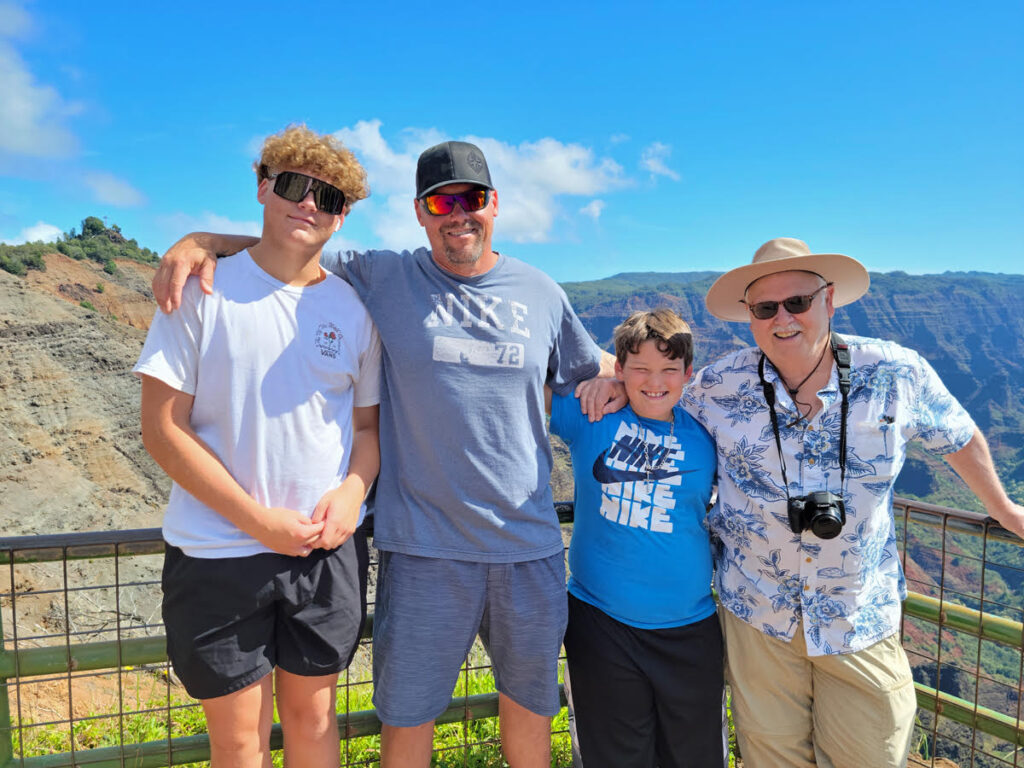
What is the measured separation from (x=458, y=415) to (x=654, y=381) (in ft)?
2.56

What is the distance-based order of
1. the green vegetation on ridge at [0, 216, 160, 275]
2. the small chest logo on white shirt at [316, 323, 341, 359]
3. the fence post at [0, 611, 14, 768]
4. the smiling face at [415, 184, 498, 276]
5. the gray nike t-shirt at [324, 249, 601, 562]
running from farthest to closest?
the green vegetation on ridge at [0, 216, 160, 275] < the fence post at [0, 611, 14, 768] < the smiling face at [415, 184, 498, 276] < the gray nike t-shirt at [324, 249, 601, 562] < the small chest logo on white shirt at [316, 323, 341, 359]

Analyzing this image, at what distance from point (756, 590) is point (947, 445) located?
2.94 feet

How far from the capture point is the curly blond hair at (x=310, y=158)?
235cm

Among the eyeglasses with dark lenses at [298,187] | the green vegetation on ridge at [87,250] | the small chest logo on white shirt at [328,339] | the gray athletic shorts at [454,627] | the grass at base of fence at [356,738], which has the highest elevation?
the green vegetation on ridge at [87,250]

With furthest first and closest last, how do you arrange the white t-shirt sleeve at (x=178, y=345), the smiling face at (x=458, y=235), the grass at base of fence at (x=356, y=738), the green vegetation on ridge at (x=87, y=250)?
the green vegetation on ridge at (x=87, y=250) → the grass at base of fence at (x=356, y=738) → the smiling face at (x=458, y=235) → the white t-shirt sleeve at (x=178, y=345)

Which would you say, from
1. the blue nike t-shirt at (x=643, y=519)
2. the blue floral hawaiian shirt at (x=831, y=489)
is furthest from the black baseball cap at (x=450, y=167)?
the blue floral hawaiian shirt at (x=831, y=489)

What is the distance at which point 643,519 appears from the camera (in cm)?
261

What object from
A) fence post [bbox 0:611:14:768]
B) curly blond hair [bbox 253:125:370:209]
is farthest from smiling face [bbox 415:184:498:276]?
fence post [bbox 0:611:14:768]

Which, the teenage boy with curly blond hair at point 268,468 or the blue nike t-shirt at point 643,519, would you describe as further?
the blue nike t-shirt at point 643,519

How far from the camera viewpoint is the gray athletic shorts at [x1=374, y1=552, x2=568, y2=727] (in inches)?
95.8

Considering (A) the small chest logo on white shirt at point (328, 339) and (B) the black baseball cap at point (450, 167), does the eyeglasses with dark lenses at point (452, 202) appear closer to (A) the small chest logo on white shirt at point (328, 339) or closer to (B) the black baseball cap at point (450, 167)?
(B) the black baseball cap at point (450, 167)

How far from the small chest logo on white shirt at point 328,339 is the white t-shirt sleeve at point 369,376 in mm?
144

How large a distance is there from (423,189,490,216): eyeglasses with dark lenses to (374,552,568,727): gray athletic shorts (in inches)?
48.2

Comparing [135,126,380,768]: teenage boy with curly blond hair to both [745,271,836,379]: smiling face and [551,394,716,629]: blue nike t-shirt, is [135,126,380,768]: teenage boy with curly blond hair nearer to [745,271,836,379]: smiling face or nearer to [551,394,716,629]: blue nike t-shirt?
[551,394,716,629]: blue nike t-shirt
